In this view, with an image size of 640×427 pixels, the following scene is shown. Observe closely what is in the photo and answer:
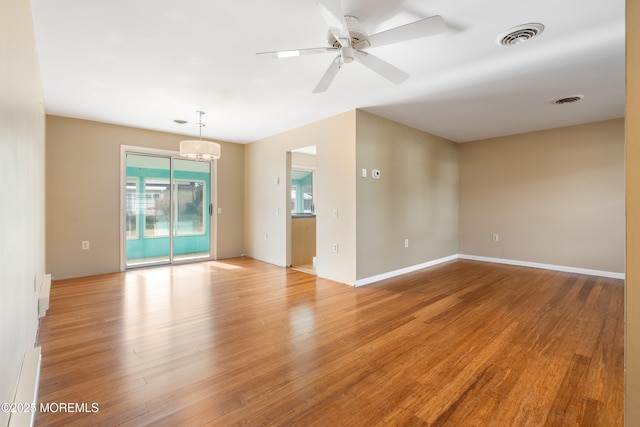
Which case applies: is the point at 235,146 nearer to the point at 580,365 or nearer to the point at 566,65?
the point at 566,65

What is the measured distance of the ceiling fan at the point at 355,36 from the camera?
171 cm

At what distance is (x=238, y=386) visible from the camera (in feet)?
5.94

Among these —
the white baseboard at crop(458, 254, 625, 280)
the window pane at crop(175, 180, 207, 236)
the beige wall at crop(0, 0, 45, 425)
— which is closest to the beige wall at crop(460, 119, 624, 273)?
the white baseboard at crop(458, 254, 625, 280)

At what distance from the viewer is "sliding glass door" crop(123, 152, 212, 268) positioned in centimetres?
518

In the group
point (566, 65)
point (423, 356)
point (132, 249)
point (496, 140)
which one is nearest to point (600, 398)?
point (423, 356)

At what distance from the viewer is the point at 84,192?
462cm

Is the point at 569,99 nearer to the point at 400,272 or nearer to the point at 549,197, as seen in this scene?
the point at 549,197

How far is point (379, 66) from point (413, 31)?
0.47 m

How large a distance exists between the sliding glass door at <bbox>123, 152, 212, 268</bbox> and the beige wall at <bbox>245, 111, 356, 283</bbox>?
3.63 ft

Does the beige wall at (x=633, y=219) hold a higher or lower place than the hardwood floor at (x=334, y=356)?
higher

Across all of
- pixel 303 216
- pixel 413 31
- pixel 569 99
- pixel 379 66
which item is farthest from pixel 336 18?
pixel 303 216

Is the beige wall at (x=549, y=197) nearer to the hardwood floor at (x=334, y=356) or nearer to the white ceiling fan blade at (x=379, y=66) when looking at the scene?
the hardwood floor at (x=334, y=356)

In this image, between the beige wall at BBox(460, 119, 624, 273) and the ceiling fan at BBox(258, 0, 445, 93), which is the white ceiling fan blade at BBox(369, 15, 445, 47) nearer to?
the ceiling fan at BBox(258, 0, 445, 93)

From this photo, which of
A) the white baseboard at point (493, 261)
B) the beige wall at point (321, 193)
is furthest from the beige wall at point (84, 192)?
the white baseboard at point (493, 261)
